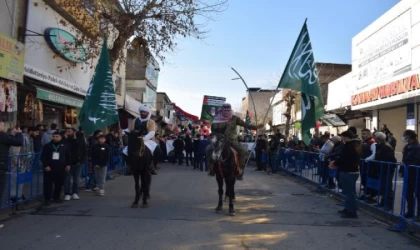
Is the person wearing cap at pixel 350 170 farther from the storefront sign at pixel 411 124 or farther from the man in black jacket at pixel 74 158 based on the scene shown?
the storefront sign at pixel 411 124

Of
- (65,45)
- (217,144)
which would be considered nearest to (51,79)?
(65,45)

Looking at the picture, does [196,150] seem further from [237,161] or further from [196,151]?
[237,161]

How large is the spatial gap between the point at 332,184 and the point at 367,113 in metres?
15.6

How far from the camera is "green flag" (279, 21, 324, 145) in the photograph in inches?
427

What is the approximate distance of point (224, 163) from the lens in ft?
28.9

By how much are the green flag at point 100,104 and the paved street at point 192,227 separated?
1937mm

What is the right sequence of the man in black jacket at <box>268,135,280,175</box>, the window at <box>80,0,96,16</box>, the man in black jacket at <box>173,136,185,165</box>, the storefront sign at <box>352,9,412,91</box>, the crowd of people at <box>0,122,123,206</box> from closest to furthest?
the crowd of people at <box>0,122,123,206</box>, the window at <box>80,0,96,16</box>, the man in black jacket at <box>268,135,280,175</box>, the storefront sign at <box>352,9,412,91</box>, the man in black jacket at <box>173,136,185,165</box>

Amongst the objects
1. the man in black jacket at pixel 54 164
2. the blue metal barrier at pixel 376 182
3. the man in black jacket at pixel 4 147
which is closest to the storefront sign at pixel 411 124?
the blue metal barrier at pixel 376 182

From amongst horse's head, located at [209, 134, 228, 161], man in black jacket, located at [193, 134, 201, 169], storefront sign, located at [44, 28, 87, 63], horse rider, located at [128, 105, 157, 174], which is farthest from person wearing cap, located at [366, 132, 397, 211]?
storefront sign, located at [44, 28, 87, 63]

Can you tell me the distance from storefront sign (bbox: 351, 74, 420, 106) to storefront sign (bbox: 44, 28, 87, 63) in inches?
547

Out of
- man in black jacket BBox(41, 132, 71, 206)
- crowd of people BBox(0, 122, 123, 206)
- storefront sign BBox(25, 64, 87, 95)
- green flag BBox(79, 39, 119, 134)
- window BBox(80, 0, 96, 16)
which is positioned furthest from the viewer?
window BBox(80, 0, 96, 16)

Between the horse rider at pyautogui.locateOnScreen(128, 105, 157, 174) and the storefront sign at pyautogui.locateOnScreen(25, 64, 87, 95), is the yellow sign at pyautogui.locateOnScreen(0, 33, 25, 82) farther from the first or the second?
the horse rider at pyautogui.locateOnScreen(128, 105, 157, 174)

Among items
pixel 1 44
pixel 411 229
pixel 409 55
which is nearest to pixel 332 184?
pixel 411 229

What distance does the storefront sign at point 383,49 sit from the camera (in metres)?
18.5
